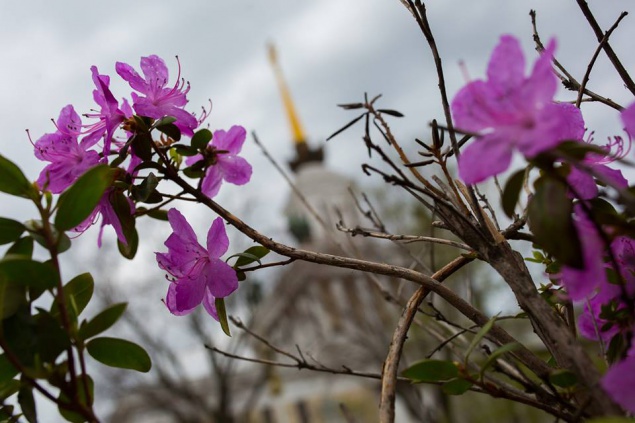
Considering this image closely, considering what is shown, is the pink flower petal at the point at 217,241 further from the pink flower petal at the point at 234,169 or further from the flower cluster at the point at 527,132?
the flower cluster at the point at 527,132

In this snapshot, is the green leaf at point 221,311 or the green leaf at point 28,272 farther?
the green leaf at point 221,311

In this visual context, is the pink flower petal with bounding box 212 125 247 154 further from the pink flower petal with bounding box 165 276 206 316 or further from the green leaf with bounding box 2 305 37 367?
the green leaf with bounding box 2 305 37 367

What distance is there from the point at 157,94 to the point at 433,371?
321 millimetres

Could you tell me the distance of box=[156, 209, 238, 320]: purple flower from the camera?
513 millimetres

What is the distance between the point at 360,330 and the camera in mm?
9062

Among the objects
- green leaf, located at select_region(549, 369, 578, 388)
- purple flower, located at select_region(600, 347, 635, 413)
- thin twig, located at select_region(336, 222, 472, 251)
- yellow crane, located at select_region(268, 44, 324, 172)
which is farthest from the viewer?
yellow crane, located at select_region(268, 44, 324, 172)

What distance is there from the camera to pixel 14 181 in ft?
1.39

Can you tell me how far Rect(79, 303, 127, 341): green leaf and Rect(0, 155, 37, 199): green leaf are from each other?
3.4 inches

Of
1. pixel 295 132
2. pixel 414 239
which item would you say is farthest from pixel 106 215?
pixel 295 132

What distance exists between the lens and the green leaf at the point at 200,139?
0.58 metres

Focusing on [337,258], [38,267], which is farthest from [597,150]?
[38,267]

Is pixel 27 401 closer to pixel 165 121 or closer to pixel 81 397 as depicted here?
pixel 81 397

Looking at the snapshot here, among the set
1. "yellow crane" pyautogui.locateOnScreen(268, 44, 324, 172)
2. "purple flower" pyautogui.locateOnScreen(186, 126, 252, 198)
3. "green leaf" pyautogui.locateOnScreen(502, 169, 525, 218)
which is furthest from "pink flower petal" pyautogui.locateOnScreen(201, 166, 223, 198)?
"yellow crane" pyautogui.locateOnScreen(268, 44, 324, 172)

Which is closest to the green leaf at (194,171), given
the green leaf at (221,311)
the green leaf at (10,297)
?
the green leaf at (221,311)
